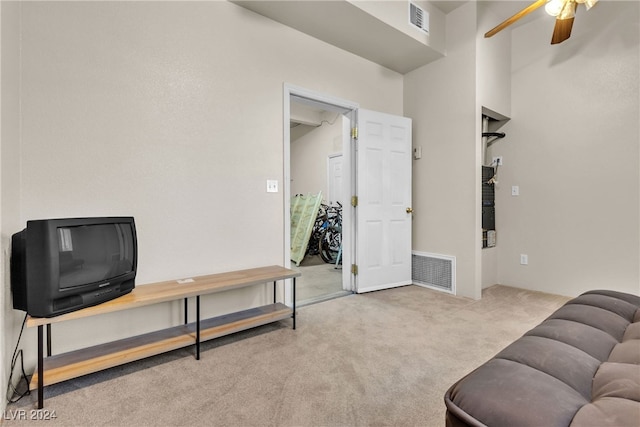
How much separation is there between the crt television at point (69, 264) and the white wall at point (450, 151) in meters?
3.13

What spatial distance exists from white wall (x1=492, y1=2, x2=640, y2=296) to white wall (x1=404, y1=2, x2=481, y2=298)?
0.88m

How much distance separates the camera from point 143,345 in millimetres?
1928

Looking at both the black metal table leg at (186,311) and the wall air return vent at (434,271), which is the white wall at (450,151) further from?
the black metal table leg at (186,311)

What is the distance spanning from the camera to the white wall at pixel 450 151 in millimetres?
3283

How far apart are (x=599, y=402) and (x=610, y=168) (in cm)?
334

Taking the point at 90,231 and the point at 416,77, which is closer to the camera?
the point at 90,231

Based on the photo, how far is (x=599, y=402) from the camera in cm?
75

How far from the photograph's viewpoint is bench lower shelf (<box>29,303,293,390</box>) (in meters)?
1.65

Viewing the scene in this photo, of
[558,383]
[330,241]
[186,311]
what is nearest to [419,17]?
[558,383]

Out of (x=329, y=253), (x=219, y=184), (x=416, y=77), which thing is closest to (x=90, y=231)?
(x=219, y=184)

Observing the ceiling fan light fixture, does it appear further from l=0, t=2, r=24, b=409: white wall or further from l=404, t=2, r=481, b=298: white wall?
l=0, t=2, r=24, b=409: white wall

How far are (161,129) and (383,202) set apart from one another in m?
2.42

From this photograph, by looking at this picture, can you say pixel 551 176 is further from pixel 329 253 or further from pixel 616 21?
pixel 329 253

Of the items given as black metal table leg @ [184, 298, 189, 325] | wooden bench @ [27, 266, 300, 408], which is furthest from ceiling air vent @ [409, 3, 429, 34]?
black metal table leg @ [184, 298, 189, 325]
